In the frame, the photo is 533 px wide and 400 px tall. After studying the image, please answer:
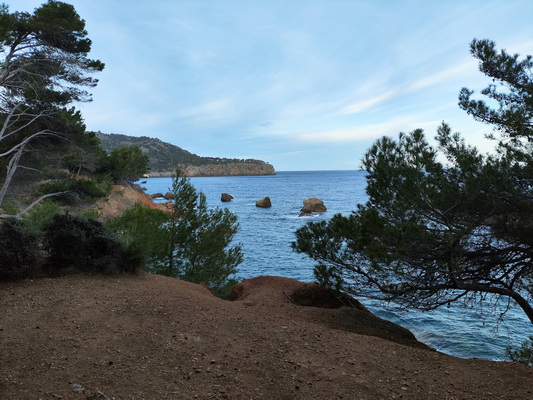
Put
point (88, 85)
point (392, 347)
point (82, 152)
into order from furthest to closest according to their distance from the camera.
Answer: point (82, 152)
point (88, 85)
point (392, 347)

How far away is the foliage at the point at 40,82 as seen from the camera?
555 inches

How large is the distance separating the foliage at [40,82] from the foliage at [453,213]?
13.9 metres

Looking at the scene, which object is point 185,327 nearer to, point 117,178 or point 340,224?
point 340,224

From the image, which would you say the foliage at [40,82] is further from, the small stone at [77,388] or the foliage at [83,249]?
the small stone at [77,388]

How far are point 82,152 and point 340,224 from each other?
1565 cm

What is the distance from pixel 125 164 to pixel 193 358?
44.0m

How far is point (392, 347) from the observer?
5738mm

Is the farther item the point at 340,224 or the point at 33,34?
the point at 33,34

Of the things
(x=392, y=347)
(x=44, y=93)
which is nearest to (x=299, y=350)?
(x=392, y=347)

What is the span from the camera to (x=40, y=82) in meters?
14.7

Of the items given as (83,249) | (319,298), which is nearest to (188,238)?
(83,249)

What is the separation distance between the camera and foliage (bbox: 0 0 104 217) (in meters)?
14.1

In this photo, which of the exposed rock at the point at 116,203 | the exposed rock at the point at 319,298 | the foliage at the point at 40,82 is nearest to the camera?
the exposed rock at the point at 319,298

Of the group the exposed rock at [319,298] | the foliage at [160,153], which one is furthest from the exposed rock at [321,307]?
the foliage at [160,153]
